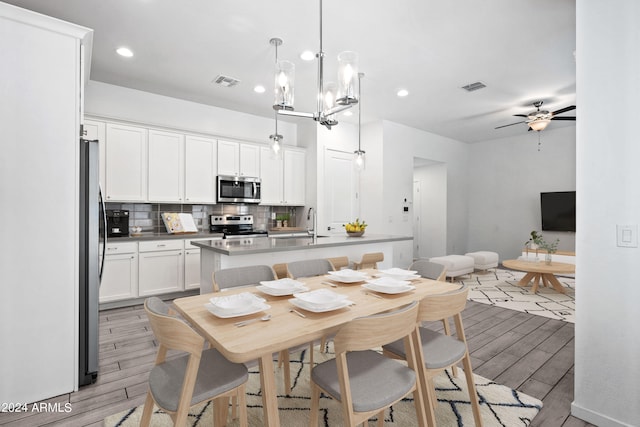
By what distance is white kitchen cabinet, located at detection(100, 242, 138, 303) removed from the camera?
386 centimetres

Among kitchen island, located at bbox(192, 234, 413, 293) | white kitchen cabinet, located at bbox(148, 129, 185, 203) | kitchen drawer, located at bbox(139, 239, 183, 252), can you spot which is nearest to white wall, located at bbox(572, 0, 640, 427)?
kitchen island, located at bbox(192, 234, 413, 293)

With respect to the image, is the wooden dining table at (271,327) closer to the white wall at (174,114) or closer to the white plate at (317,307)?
the white plate at (317,307)

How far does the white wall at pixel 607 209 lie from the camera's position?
172cm

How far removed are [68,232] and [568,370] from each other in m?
3.83

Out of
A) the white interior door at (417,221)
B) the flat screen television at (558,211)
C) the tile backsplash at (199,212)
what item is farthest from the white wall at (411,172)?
the tile backsplash at (199,212)

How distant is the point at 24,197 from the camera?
2.04 m

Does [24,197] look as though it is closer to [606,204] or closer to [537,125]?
[606,204]

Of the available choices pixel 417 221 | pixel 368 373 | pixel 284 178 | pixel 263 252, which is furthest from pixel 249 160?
pixel 417 221

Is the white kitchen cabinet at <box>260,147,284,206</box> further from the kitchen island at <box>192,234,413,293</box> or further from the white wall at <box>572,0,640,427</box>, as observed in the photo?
the white wall at <box>572,0,640,427</box>

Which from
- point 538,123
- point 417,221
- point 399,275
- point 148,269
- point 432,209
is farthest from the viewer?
point 417,221

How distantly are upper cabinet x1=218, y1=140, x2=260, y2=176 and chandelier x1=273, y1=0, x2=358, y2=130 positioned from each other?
2.75 metres

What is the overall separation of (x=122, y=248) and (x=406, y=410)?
144 inches

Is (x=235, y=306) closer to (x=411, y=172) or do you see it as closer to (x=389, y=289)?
(x=389, y=289)

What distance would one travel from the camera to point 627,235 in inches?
68.2
